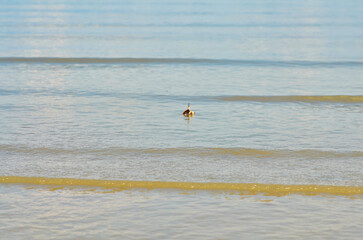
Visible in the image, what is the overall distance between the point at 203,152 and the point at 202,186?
2.44m

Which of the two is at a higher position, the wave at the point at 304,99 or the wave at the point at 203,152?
the wave at the point at 304,99

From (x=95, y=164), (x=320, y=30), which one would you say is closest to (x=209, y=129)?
(x=95, y=164)

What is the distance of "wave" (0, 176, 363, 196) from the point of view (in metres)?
10.0

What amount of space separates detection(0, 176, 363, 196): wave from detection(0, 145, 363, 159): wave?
1.98m

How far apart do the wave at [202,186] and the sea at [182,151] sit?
0.03m

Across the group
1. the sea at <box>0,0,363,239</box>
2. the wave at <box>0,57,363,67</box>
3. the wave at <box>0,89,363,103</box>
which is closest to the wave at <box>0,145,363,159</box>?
the sea at <box>0,0,363,239</box>

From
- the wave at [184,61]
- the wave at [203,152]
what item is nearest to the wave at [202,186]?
the wave at [203,152]

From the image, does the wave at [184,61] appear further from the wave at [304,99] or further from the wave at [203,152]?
the wave at [203,152]

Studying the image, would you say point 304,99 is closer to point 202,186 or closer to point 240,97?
point 240,97

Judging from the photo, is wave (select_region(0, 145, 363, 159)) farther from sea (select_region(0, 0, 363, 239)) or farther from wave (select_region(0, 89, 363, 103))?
wave (select_region(0, 89, 363, 103))

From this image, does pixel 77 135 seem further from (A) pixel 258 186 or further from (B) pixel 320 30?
(B) pixel 320 30

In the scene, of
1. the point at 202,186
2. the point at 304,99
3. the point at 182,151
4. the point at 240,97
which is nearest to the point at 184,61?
the point at 240,97

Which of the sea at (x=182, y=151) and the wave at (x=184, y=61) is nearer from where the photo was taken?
the sea at (x=182, y=151)

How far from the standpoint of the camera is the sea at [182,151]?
28.9 ft
